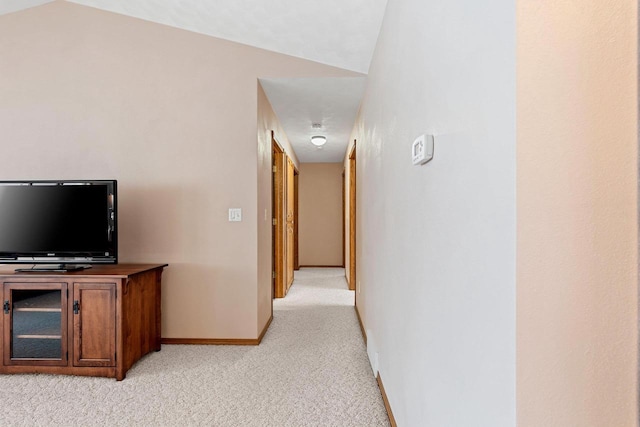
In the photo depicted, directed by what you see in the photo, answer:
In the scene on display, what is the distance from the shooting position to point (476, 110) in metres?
0.89

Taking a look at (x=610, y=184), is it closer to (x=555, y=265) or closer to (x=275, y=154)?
(x=555, y=265)

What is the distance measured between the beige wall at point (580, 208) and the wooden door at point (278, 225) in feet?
13.8

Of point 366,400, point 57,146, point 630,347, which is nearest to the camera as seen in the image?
point 630,347

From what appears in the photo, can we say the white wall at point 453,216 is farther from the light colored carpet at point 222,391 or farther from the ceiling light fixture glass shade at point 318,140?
the ceiling light fixture glass shade at point 318,140

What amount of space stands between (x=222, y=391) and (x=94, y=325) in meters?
0.96

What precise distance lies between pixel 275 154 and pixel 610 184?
4.35m

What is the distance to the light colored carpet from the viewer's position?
208 centimetres

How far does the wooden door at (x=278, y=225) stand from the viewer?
488 cm

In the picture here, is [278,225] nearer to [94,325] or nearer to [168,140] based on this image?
[168,140]

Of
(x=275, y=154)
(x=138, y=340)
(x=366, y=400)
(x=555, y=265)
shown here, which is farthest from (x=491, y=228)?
(x=275, y=154)

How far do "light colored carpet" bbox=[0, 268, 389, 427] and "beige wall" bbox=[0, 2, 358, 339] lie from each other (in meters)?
0.40

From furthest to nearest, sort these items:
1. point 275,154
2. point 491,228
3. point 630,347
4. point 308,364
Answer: point 275,154 < point 308,364 < point 491,228 < point 630,347

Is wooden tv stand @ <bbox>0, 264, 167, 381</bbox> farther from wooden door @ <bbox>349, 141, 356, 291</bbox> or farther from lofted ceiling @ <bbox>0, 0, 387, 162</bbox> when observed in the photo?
wooden door @ <bbox>349, 141, 356, 291</bbox>

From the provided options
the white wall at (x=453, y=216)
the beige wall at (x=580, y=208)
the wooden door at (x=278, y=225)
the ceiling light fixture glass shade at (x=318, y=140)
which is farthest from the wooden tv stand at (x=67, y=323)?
the ceiling light fixture glass shade at (x=318, y=140)
